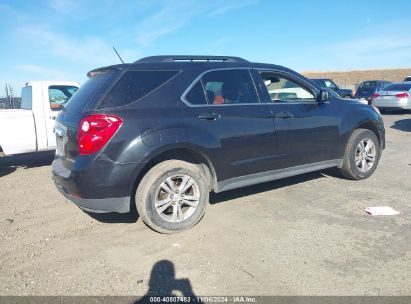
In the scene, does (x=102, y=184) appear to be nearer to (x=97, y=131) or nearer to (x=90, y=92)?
(x=97, y=131)

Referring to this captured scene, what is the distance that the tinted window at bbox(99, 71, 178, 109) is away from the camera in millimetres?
3783

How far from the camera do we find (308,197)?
513 centimetres

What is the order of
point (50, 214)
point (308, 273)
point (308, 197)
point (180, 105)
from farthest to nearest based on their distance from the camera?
point (308, 197), point (50, 214), point (180, 105), point (308, 273)

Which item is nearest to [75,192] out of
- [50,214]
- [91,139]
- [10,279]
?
[91,139]

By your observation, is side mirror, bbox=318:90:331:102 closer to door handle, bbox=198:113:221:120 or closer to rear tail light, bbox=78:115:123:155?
door handle, bbox=198:113:221:120

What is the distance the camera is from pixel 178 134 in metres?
3.90

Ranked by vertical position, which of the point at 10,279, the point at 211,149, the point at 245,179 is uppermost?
the point at 211,149

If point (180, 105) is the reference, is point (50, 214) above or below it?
below

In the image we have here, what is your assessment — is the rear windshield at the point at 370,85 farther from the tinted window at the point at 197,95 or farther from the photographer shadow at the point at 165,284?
A: the photographer shadow at the point at 165,284

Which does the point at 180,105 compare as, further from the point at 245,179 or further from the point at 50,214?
the point at 50,214

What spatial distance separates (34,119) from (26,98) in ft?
3.34

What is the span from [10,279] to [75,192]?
96 centimetres

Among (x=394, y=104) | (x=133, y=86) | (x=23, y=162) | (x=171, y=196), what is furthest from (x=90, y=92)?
(x=394, y=104)

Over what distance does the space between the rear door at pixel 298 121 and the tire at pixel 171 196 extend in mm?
1243
